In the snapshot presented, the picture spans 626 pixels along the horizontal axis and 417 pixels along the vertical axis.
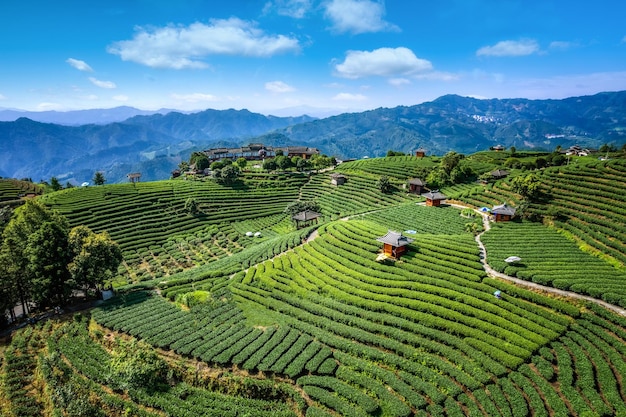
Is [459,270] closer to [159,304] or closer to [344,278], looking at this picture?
[344,278]

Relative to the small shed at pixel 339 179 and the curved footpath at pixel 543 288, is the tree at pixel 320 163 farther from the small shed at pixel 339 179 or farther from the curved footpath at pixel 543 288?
the curved footpath at pixel 543 288

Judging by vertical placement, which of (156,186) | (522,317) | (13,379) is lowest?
(13,379)

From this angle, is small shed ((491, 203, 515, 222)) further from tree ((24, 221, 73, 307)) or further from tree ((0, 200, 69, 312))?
tree ((0, 200, 69, 312))

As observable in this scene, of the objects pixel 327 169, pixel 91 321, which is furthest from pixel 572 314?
pixel 327 169

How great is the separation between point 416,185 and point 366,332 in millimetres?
56023

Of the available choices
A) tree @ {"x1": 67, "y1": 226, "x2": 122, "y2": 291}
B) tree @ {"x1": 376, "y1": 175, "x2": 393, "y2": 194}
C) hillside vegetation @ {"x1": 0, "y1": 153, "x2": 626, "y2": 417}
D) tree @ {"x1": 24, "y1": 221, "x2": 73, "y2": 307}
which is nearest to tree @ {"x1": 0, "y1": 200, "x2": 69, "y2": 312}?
tree @ {"x1": 24, "y1": 221, "x2": 73, "y2": 307}

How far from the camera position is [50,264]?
129 ft

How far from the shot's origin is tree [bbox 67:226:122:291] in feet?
130

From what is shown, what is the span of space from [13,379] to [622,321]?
173ft

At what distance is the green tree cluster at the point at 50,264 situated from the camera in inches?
1512

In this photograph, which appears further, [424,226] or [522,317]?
[424,226]

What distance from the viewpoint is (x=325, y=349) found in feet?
97.5

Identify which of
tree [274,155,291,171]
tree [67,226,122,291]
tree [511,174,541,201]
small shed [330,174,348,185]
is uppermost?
tree [274,155,291,171]

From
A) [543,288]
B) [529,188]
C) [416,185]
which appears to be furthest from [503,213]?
[416,185]
